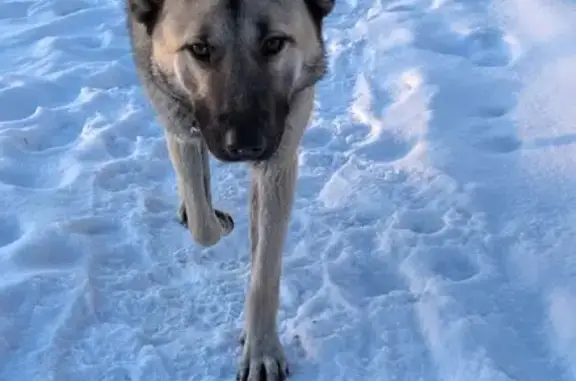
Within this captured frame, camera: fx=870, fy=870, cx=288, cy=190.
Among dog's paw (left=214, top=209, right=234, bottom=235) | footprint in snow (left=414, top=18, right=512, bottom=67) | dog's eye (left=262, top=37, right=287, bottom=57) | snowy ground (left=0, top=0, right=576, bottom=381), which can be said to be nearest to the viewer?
dog's eye (left=262, top=37, right=287, bottom=57)

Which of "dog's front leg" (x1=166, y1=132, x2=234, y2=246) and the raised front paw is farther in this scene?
the raised front paw

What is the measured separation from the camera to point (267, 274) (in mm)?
3066

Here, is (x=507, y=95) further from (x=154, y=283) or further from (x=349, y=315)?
(x=154, y=283)

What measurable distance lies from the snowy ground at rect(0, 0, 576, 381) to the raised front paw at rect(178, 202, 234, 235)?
6 centimetres

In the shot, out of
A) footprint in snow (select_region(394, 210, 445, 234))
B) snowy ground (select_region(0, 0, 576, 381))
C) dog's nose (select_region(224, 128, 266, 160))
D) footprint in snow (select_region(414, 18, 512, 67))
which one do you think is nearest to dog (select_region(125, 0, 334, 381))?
dog's nose (select_region(224, 128, 266, 160))

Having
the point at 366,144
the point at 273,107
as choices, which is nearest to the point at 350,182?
the point at 366,144

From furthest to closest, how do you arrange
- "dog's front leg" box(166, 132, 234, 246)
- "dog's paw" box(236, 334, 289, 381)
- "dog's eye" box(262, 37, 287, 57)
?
"dog's front leg" box(166, 132, 234, 246) → "dog's paw" box(236, 334, 289, 381) → "dog's eye" box(262, 37, 287, 57)

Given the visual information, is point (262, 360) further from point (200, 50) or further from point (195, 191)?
point (200, 50)

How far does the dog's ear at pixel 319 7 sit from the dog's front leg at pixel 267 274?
0.50m

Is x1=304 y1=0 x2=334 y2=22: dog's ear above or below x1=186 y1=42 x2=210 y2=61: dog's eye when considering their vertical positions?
below

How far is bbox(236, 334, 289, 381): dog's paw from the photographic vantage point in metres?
2.97

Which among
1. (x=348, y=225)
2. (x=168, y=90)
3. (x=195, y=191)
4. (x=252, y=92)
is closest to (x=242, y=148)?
(x=252, y=92)

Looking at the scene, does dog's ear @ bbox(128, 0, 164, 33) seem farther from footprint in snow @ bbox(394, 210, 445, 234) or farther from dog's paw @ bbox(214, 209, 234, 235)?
footprint in snow @ bbox(394, 210, 445, 234)

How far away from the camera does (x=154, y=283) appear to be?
3473 mm
